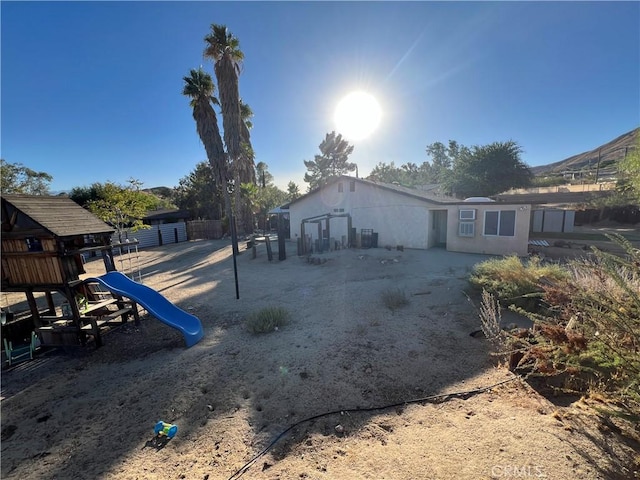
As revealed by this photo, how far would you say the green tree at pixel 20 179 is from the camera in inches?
808

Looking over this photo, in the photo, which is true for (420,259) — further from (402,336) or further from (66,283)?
(66,283)

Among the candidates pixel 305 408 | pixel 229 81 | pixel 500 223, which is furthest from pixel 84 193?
pixel 500 223

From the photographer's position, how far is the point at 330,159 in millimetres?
49656

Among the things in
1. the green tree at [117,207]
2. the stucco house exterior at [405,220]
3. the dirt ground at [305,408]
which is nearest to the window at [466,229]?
the stucco house exterior at [405,220]

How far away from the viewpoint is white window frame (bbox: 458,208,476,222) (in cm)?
→ 1355

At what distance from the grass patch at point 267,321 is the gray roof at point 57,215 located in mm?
3990

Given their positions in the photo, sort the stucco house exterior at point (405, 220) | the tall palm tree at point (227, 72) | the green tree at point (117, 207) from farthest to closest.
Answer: the tall palm tree at point (227, 72), the green tree at point (117, 207), the stucco house exterior at point (405, 220)

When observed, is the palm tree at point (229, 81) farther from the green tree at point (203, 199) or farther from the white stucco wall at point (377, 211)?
the green tree at point (203, 199)

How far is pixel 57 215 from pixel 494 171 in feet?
119

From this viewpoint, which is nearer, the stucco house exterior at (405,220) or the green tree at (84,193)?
the stucco house exterior at (405,220)

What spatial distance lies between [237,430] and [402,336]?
3381mm

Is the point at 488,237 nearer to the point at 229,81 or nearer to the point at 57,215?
the point at 57,215

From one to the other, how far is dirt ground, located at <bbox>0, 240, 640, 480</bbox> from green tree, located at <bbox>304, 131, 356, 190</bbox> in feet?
147

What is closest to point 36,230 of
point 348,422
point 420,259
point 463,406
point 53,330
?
point 53,330
